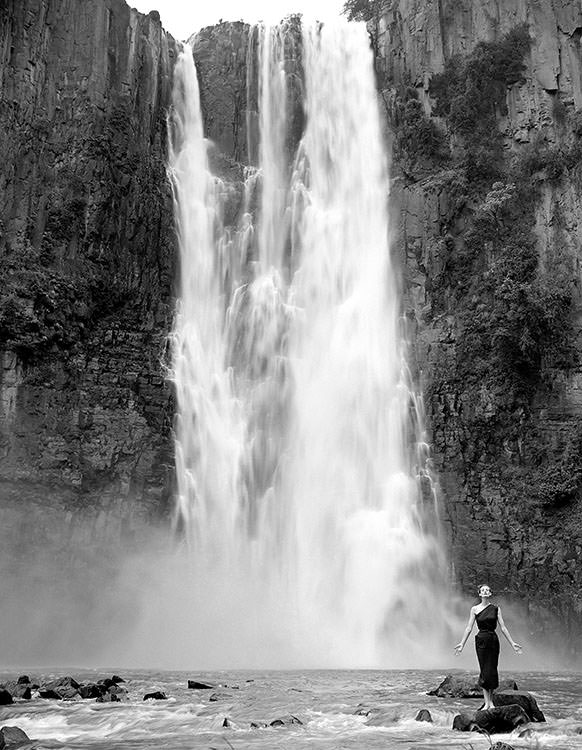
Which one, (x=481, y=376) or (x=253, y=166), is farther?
(x=253, y=166)

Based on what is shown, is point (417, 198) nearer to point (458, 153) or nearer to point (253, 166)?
point (458, 153)

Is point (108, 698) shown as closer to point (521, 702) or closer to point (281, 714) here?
point (281, 714)

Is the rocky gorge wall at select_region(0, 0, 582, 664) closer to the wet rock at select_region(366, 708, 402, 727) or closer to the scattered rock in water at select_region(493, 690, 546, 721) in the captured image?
the wet rock at select_region(366, 708, 402, 727)

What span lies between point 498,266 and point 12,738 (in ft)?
78.3

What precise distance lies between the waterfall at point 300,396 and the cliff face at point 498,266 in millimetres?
1188

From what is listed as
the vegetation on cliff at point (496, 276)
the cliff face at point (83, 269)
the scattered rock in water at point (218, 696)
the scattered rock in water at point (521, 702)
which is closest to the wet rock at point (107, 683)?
the scattered rock in water at point (218, 696)

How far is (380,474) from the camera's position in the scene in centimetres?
2588

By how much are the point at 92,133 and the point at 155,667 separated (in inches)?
757

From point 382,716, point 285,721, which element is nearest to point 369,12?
point 382,716

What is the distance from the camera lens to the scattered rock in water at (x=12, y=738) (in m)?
8.32

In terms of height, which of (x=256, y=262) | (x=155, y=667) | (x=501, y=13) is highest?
(x=501, y=13)

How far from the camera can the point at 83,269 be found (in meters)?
27.8

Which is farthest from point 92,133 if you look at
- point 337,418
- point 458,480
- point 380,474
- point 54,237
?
point 458,480

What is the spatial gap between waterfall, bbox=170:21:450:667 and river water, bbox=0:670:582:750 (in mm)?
7429
